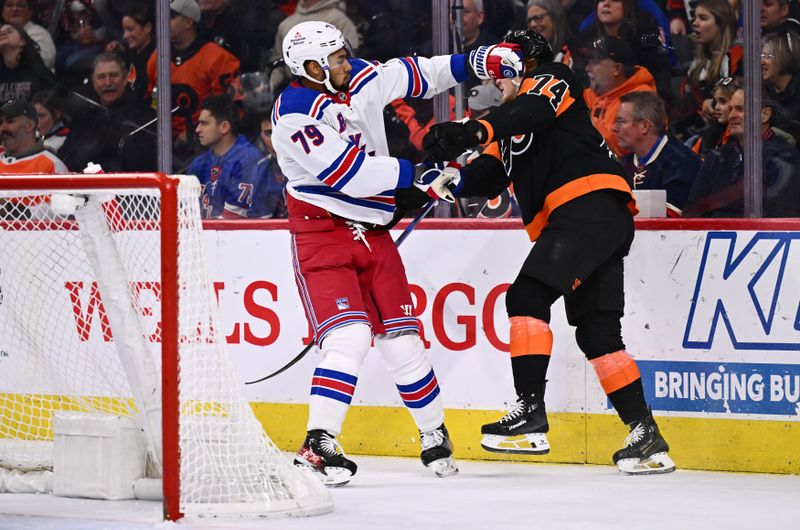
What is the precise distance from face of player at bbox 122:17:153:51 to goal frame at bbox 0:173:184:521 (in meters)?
2.21

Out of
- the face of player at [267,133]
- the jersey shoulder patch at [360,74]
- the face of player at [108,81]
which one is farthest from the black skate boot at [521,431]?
the face of player at [108,81]

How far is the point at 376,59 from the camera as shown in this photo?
5520 millimetres

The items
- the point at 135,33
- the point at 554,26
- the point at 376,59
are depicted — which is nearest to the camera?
the point at 554,26

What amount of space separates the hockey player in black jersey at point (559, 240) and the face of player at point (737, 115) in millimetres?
508

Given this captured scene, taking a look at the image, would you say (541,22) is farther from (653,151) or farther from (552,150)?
(552,150)

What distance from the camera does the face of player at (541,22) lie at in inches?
205

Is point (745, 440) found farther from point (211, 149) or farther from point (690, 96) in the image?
point (211, 149)

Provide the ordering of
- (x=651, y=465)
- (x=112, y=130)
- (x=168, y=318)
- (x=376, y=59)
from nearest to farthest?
(x=168, y=318), (x=651, y=465), (x=376, y=59), (x=112, y=130)

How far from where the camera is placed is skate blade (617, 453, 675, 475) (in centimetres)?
448

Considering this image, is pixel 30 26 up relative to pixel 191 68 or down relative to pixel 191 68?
up

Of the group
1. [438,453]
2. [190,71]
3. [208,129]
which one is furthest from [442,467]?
[190,71]

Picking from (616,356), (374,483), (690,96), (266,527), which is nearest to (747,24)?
(690,96)

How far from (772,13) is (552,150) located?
2.85 feet

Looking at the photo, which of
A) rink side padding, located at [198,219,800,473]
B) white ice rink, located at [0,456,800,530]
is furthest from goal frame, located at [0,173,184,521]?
rink side padding, located at [198,219,800,473]
